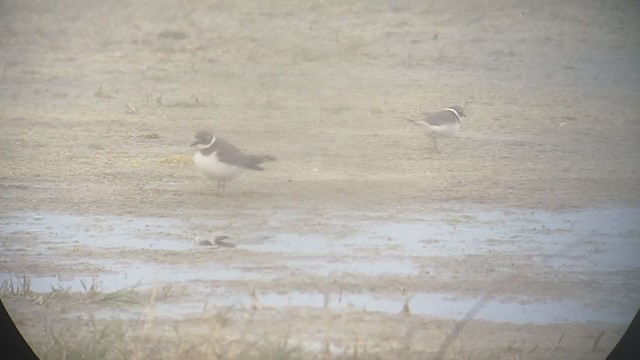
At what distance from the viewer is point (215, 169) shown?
4051mm

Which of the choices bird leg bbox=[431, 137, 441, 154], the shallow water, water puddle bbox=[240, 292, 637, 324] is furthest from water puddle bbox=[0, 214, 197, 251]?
bird leg bbox=[431, 137, 441, 154]

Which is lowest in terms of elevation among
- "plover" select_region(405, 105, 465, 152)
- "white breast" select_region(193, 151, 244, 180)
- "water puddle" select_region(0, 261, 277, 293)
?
"water puddle" select_region(0, 261, 277, 293)

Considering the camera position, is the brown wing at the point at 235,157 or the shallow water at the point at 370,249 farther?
the brown wing at the point at 235,157

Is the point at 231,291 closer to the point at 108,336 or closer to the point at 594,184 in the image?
the point at 108,336

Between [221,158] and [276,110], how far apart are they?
10.6 inches

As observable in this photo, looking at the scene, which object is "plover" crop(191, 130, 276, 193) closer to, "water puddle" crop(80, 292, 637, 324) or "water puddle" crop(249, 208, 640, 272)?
"water puddle" crop(249, 208, 640, 272)

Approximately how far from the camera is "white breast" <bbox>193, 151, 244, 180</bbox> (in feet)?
13.3

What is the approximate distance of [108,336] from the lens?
392 centimetres

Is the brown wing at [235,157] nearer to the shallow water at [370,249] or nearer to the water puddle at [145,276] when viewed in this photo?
the shallow water at [370,249]

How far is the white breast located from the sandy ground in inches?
1.3

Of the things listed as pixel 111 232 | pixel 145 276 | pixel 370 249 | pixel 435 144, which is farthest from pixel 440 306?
pixel 111 232

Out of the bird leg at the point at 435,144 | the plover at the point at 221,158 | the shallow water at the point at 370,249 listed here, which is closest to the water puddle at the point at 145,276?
the shallow water at the point at 370,249

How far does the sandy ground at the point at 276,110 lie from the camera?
13.3ft

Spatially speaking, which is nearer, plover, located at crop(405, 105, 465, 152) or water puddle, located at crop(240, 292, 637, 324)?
water puddle, located at crop(240, 292, 637, 324)
